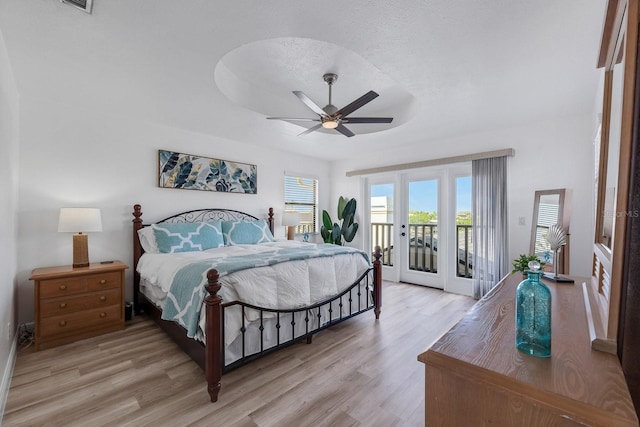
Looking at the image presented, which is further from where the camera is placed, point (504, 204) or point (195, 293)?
point (504, 204)

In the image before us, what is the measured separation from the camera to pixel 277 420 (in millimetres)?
1673

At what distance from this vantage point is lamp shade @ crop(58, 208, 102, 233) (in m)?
2.72

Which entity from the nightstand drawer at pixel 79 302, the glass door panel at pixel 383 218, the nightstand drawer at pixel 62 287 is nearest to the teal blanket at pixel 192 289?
the nightstand drawer at pixel 79 302

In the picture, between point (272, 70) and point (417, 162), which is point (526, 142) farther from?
point (272, 70)

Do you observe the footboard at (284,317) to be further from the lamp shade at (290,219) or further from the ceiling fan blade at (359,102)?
the lamp shade at (290,219)

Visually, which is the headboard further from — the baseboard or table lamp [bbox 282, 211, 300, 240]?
the baseboard

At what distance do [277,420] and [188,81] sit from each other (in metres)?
2.74

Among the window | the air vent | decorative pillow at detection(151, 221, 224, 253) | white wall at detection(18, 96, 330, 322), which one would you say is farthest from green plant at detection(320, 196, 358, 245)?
the air vent

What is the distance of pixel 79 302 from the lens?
267 centimetres

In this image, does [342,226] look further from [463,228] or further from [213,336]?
[213,336]

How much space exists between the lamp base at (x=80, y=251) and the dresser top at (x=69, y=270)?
0.06 metres

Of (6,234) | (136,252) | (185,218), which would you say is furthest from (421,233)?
(6,234)

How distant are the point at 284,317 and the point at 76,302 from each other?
6.70ft

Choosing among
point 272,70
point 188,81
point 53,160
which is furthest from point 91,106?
point 272,70
